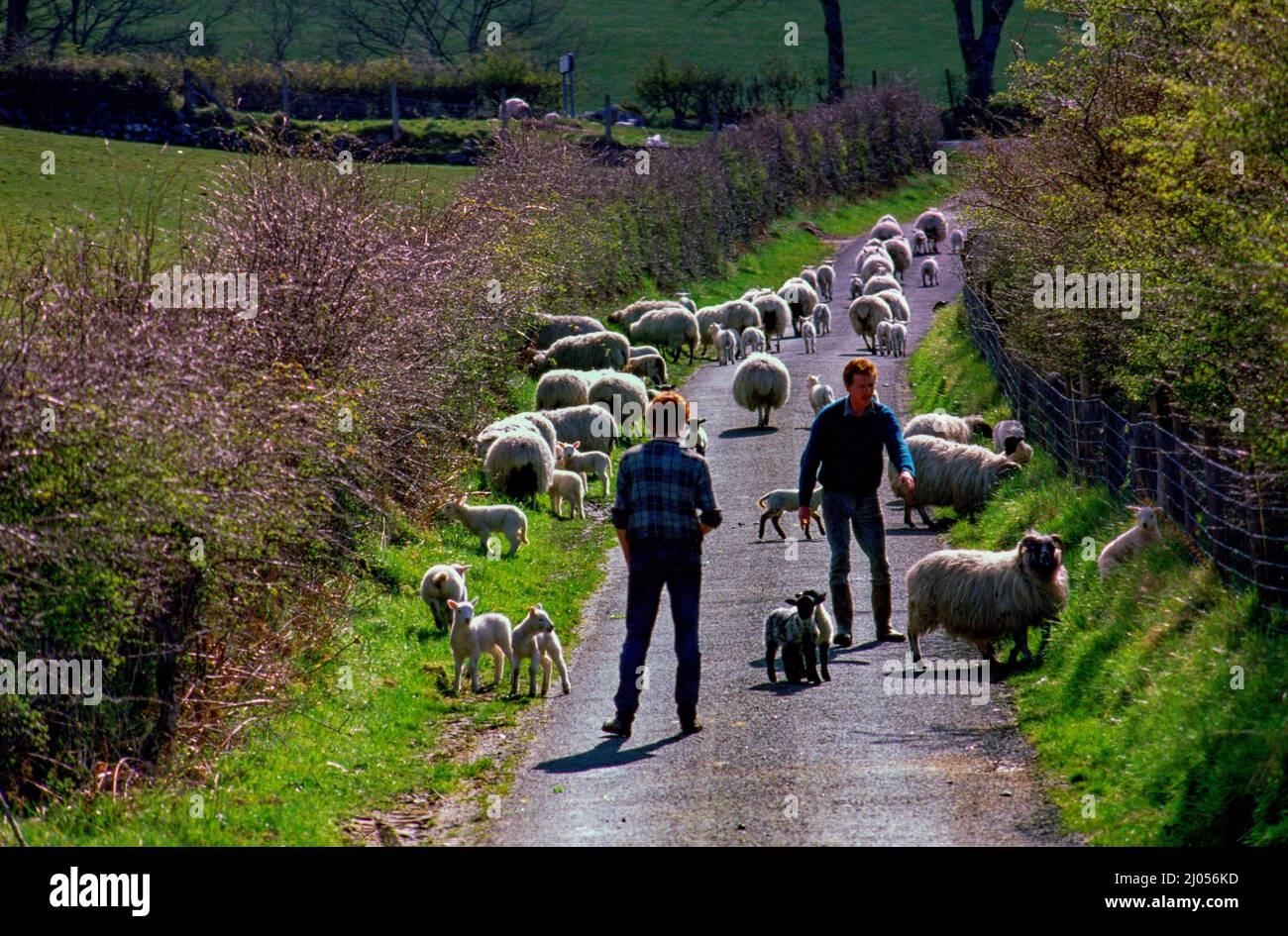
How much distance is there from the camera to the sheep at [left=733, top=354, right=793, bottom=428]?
24.5m

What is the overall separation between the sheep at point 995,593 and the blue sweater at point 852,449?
886mm

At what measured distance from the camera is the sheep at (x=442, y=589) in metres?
13.0

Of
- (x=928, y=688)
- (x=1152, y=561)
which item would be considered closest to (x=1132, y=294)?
(x=1152, y=561)

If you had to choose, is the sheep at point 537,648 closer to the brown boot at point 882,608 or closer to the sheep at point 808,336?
the brown boot at point 882,608

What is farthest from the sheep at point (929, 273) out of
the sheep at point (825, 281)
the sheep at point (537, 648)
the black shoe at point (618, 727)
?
the black shoe at point (618, 727)

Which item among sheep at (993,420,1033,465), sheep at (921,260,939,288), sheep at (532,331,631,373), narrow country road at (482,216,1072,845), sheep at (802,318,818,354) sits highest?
sheep at (921,260,939,288)

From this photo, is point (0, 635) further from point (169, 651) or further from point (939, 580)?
point (939, 580)

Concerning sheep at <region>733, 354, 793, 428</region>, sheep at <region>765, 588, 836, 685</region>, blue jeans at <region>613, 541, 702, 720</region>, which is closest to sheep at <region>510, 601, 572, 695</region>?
blue jeans at <region>613, 541, 702, 720</region>

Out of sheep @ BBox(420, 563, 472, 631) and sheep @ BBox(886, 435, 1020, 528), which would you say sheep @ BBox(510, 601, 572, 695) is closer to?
sheep @ BBox(420, 563, 472, 631)

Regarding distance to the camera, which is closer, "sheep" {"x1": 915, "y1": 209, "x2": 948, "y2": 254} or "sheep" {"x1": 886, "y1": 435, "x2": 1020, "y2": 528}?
"sheep" {"x1": 886, "y1": 435, "x2": 1020, "y2": 528}

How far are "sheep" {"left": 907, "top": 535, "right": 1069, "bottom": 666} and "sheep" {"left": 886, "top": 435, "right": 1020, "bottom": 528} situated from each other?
5.38 meters

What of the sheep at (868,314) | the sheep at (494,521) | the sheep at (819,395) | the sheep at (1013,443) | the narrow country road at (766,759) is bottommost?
the narrow country road at (766,759)

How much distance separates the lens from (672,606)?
9.74 meters

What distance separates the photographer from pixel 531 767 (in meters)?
9.56
